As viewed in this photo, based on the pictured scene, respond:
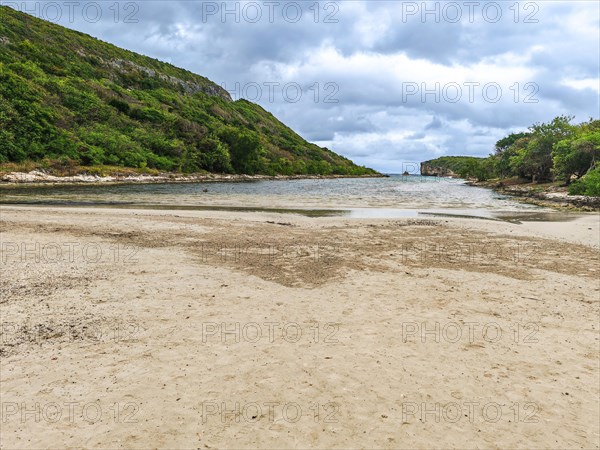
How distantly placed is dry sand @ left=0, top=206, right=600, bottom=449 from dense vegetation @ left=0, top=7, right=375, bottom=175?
191ft

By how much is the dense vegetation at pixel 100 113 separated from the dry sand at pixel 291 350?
2287 inches

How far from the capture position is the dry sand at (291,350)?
4312mm

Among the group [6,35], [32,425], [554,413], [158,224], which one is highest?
[6,35]

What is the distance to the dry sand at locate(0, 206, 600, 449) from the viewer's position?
4.31 meters

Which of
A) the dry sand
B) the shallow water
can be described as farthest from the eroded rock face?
the dry sand

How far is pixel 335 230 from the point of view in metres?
18.6

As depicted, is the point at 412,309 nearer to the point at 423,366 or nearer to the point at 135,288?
the point at 423,366

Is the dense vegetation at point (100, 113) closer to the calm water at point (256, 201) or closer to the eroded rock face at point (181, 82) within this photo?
the eroded rock face at point (181, 82)

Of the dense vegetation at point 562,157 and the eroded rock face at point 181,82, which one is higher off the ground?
the eroded rock face at point 181,82

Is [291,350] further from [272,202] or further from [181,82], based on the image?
[181,82]

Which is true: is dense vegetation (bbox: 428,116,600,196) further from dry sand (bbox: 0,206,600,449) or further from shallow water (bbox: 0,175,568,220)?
dry sand (bbox: 0,206,600,449)

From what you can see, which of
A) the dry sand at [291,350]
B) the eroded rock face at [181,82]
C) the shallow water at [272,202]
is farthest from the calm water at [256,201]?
the eroded rock face at [181,82]

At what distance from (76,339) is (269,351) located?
319 centimetres

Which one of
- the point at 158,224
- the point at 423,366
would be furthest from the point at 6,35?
the point at 423,366
